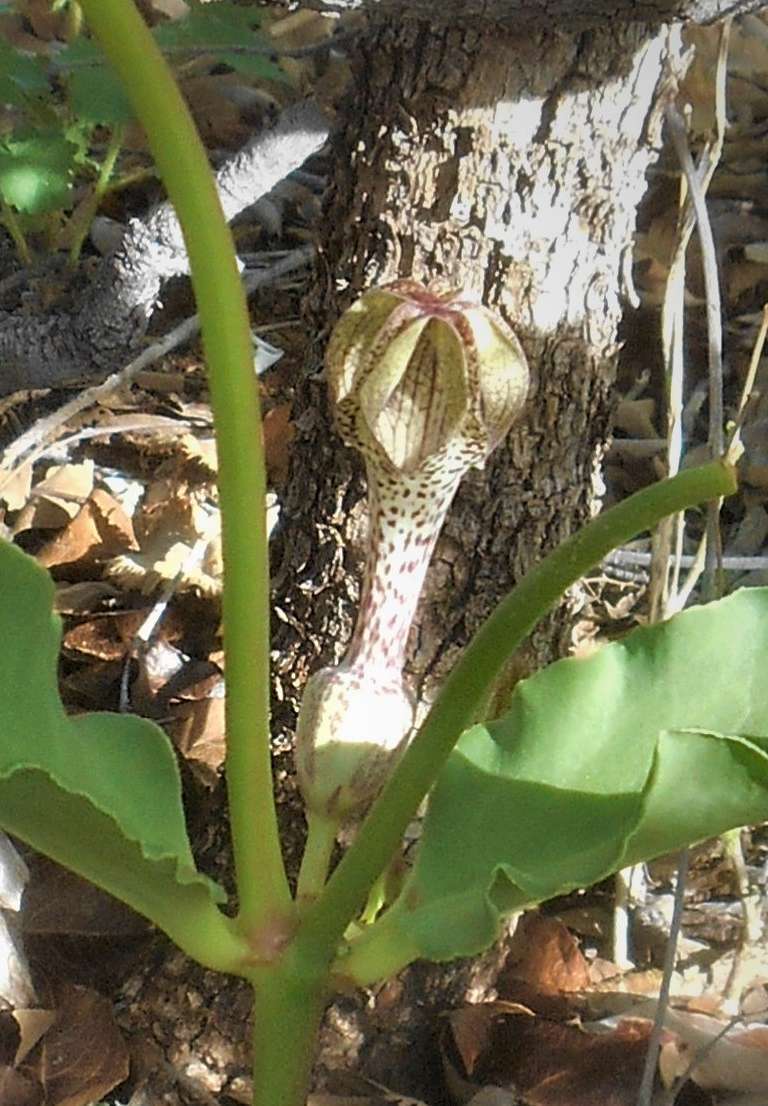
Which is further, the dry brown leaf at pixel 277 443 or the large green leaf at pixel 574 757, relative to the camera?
the dry brown leaf at pixel 277 443

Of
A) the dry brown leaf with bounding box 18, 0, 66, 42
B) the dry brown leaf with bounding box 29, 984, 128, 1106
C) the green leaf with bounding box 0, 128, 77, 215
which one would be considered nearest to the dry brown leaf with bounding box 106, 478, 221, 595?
the green leaf with bounding box 0, 128, 77, 215

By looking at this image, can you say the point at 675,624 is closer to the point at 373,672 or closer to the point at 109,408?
the point at 373,672

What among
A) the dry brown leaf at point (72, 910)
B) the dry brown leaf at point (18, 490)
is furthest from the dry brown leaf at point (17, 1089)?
the dry brown leaf at point (18, 490)

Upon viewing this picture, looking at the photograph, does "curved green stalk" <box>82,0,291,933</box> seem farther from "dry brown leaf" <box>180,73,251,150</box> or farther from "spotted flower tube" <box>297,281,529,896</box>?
"dry brown leaf" <box>180,73,251,150</box>

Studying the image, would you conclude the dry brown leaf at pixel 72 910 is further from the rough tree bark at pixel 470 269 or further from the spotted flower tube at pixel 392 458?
the spotted flower tube at pixel 392 458

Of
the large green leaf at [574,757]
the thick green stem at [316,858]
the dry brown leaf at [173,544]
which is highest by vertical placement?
the large green leaf at [574,757]

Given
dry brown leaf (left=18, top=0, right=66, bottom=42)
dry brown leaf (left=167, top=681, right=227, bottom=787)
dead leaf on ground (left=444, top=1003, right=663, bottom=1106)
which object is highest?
dry brown leaf (left=18, top=0, right=66, bottom=42)

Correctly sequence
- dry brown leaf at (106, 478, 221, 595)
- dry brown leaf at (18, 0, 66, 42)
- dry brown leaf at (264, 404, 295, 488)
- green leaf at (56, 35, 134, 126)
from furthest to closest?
1. dry brown leaf at (18, 0, 66, 42)
2. dry brown leaf at (264, 404, 295, 488)
3. dry brown leaf at (106, 478, 221, 595)
4. green leaf at (56, 35, 134, 126)

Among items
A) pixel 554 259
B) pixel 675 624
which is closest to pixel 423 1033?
pixel 675 624

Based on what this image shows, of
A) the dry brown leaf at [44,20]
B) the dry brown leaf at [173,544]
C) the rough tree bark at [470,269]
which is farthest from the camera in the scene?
the dry brown leaf at [44,20]
